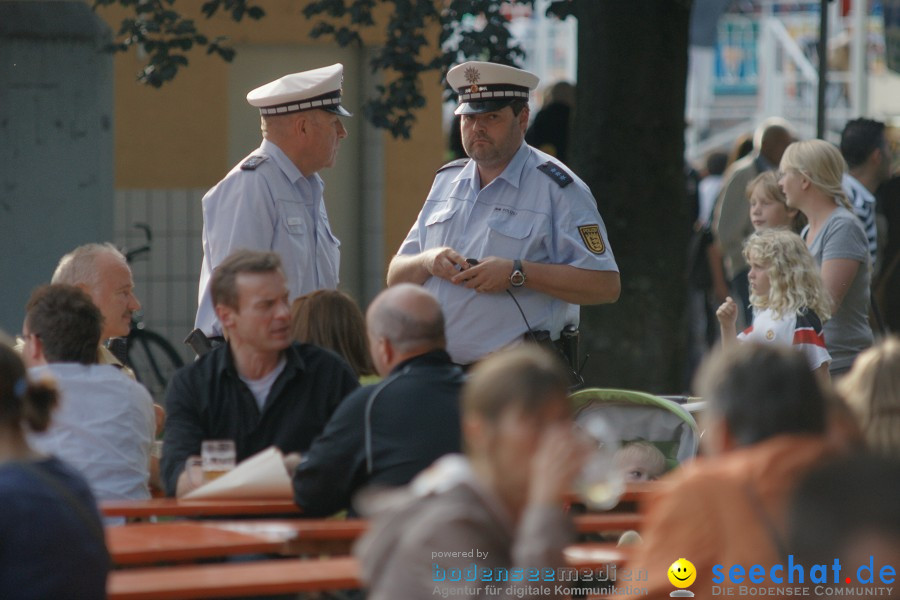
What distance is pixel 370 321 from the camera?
4.62 m

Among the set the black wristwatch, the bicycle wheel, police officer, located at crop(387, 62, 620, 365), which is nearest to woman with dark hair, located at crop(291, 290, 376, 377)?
police officer, located at crop(387, 62, 620, 365)

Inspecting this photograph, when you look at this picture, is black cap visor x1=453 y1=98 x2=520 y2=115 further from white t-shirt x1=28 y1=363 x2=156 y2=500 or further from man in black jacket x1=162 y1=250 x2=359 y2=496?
white t-shirt x1=28 y1=363 x2=156 y2=500

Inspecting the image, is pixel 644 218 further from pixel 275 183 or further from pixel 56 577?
pixel 56 577

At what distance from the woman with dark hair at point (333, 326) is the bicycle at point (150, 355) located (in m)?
5.15

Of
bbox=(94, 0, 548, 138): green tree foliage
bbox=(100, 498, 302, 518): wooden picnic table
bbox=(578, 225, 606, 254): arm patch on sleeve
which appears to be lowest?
bbox=(100, 498, 302, 518): wooden picnic table

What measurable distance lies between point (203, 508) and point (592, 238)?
228 centimetres

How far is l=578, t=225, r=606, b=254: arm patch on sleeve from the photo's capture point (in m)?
6.27

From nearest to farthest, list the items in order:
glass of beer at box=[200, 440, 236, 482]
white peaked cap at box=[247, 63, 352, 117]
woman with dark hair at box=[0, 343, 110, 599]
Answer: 1. woman with dark hair at box=[0, 343, 110, 599]
2. glass of beer at box=[200, 440, 236, 482]
3. white peaked cap at box=[247, 63, 352, 117]

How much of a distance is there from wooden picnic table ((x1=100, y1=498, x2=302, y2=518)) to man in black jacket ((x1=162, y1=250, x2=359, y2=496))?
419 millimetres

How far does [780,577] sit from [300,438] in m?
2.47

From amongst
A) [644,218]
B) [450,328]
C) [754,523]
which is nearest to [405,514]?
[754,523]

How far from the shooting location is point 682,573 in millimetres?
3203

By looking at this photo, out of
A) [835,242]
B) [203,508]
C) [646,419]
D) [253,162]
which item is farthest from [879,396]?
[835,242]

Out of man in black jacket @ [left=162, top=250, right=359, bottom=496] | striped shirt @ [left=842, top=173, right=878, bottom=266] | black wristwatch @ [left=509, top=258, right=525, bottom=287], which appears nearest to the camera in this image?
man in black jacket @ [left=162, top=250, right=359, bottom=496]
